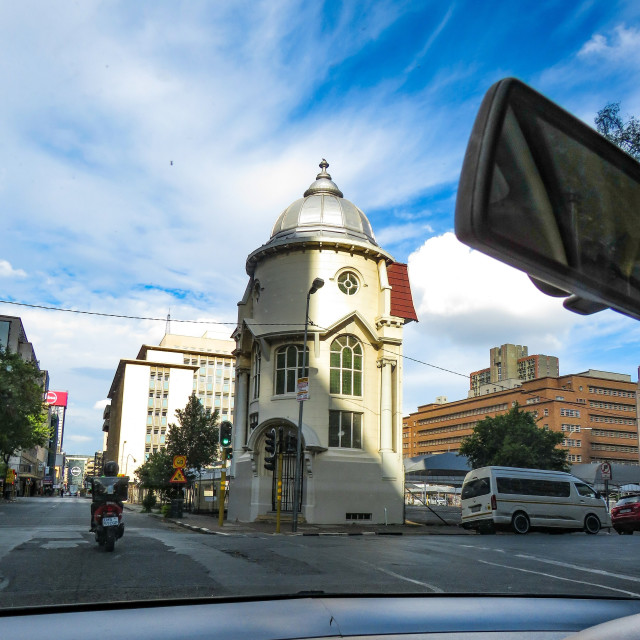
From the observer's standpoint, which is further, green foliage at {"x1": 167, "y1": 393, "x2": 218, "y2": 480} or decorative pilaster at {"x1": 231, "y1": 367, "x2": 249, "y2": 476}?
green foliage at {"x1": 167, "y1": 393, "x2": 218, "y2": 480}

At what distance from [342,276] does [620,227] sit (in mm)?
28513

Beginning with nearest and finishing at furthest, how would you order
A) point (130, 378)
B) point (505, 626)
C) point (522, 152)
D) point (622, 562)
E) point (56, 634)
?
point (522, 152)
point (56, 634)
point (505, 626)
point (622, 562)
point (130, 378)

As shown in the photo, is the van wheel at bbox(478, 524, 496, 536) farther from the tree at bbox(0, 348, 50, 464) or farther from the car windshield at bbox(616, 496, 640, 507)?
the tree at bbox(0, 348, 50, 464)

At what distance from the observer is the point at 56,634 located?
82.9 inches

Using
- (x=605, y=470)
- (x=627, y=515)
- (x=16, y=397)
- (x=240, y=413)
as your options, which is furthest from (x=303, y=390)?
(x=16, y=397)

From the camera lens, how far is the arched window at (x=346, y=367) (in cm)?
2905

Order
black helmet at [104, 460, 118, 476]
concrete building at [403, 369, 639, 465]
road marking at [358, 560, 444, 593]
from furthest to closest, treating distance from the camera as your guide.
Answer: concrete building at [403, 369, 639, 465], black helmet at [104, 460, 118, 476], road marking at [358, 560, 444, 593]


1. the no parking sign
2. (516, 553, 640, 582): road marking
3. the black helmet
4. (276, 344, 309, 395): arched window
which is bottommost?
(516, 553, 640, 582): road marking

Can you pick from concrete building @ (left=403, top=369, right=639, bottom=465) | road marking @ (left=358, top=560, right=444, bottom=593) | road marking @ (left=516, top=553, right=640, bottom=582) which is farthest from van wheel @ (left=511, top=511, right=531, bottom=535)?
concrete building @ (left=403, top=369, right=639, bottom=465)

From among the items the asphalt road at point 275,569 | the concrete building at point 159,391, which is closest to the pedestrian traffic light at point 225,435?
the asphalt road at point 275,569

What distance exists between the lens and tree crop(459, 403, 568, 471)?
52906 millimetres

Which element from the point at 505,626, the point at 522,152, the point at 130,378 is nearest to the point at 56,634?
the point at 505,626

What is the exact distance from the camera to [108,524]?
1192cm

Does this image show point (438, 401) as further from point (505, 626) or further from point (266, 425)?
point (505, 626)
